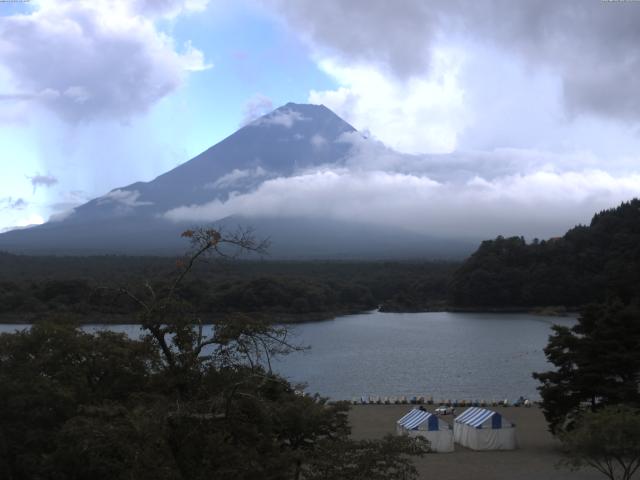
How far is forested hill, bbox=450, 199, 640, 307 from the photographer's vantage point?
130ft

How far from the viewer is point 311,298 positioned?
36688 mm

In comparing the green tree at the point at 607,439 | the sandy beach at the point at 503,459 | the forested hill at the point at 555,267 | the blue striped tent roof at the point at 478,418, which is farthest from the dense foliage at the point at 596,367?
the forested hill at the point at 555,267

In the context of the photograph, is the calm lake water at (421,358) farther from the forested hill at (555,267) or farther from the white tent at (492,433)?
the forested hill at (555,267)

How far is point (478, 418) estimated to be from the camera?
11203 mm

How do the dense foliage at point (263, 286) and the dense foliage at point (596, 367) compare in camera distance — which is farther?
the dense foliage at point (263, 286)

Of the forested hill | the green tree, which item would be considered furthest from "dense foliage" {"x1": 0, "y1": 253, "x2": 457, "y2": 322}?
the green tree

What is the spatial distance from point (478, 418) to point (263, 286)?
24.3 meters

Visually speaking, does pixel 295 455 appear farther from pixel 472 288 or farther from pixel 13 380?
pixel 472 288

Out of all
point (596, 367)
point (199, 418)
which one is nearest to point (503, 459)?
point (596, 367)

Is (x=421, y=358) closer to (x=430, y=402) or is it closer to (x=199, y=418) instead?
(x=430, y=402)

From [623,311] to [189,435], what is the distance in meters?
8.77

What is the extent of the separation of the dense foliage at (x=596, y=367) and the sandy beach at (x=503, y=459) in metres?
0.60

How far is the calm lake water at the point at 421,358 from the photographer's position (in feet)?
59.5

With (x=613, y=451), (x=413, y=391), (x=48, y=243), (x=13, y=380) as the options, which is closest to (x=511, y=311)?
(x=413, y=391)
